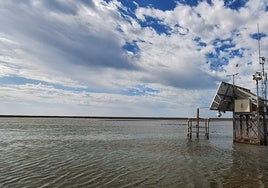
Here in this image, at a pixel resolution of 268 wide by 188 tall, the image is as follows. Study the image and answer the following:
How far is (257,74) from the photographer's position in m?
28.4

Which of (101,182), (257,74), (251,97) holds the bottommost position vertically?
(101,182)

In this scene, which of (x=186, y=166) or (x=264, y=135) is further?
(x=264, y=135)

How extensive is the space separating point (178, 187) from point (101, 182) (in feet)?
11.6

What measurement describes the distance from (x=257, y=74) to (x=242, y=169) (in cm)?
1586

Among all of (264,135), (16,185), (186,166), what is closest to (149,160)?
(186,166)

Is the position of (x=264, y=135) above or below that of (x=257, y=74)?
below

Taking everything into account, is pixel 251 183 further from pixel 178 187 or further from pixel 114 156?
pixel 114 156

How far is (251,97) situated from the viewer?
29750mm

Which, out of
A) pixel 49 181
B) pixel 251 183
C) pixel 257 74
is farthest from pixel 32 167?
pixel 257 74

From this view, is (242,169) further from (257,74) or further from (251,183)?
(257,74)

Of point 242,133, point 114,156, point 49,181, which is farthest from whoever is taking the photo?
point 242,133

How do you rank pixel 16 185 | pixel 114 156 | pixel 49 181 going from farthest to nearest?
1. pixel 114 156
2. pixel 49 181
3. pixel 16 185

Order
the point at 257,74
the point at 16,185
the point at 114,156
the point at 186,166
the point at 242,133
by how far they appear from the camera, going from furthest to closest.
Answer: the point at 242,133 → the point at 257,74 → the point at 114,156 → the point at 186,166 → the point at 16,185

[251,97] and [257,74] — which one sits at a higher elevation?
[257,74]
